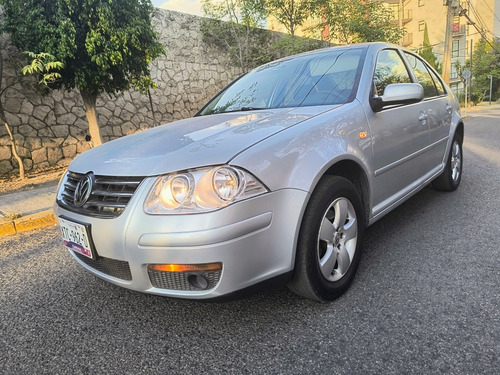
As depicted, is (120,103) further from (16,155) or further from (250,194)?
(250,194)

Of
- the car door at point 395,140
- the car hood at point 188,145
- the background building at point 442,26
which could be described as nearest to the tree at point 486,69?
the background building at point 442,26

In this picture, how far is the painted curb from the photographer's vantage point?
3.78m

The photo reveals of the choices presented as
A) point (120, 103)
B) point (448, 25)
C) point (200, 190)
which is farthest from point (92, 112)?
point (448, 25)

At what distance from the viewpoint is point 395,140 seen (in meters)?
2.50

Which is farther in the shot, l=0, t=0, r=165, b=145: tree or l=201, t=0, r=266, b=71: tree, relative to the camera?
l=201, t=0, r=266, b=71: tree

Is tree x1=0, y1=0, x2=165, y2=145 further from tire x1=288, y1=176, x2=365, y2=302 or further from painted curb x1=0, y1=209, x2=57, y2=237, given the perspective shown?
tire x1=288, y1=176, x2=365, y2=302

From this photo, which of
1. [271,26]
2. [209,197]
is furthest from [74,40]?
[271,26]

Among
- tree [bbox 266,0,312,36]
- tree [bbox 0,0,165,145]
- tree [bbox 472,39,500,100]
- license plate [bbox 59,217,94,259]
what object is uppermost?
tree [bbox 266,0,312,36]

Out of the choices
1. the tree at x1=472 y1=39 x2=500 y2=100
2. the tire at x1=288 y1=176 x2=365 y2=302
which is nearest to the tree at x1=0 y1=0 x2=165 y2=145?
the tire at x1=288 y1=176 x2=365 y2=302

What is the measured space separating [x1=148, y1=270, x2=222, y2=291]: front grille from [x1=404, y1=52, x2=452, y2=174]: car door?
2.25 meters

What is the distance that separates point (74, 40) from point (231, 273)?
17.0 feet

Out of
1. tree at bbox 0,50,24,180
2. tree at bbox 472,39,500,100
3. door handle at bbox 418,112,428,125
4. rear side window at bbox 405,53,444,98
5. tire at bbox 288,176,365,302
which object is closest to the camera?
tire at bbox 288,176,365,302

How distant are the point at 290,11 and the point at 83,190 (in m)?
11.5

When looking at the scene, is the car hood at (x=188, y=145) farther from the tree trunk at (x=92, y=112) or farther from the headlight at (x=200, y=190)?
the tree trunk at (x=92, y=112)
